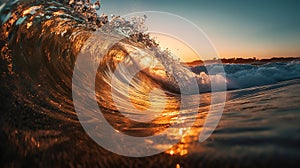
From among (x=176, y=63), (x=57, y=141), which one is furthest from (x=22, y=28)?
(x=176, y=63)

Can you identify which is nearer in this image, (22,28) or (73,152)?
(73,152)

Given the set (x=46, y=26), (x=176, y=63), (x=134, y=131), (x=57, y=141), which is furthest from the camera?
(x=176, y=63)

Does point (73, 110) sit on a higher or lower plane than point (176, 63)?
lower

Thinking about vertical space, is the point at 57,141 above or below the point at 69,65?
below

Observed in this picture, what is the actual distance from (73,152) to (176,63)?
15.3 ft

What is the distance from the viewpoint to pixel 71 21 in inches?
140

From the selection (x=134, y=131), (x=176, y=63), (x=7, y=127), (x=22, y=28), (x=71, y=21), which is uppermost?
(x=71, y=21)

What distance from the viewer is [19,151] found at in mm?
1045

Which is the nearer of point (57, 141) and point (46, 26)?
point (57, 141)

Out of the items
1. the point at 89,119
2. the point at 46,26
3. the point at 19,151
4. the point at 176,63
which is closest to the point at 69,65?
the point at 46,26

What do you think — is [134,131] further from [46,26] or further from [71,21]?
[71,21]

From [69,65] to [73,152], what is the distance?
8.21 ft

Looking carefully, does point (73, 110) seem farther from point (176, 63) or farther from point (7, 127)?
point (176, 63)

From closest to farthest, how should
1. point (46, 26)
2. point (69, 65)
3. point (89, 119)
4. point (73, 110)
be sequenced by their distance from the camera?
point (89, 119), point (73, 110), point (46, 26), point (69, 65)
